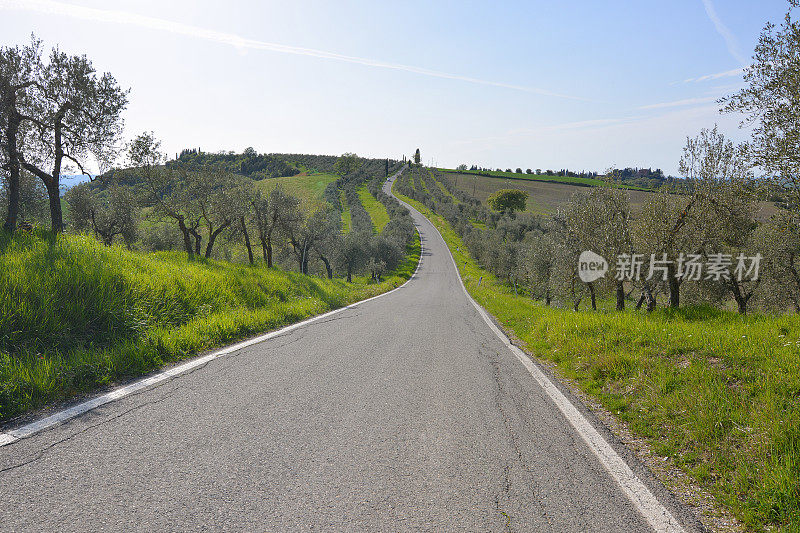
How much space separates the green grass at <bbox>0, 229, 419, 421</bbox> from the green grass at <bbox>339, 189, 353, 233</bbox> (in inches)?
2929

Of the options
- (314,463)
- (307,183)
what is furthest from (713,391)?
(307,183)

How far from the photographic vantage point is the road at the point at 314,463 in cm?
235

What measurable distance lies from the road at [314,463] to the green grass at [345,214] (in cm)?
7896

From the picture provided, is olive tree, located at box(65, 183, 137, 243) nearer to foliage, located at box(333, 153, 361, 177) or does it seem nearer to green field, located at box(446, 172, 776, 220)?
green field, located at box(446, 172, 776, 220)

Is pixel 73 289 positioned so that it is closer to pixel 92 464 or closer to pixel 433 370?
pixel 92 464

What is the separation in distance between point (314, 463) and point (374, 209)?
114799mm

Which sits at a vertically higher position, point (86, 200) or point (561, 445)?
point (86, 200)

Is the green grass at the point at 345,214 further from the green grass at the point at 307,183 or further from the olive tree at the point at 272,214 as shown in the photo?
the olive tree at the point at 272,214

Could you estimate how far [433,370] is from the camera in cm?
597

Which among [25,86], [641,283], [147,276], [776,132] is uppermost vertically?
[25,86]

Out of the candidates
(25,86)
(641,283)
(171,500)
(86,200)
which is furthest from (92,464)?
(86,200)

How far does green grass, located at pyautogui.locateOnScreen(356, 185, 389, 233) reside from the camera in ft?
319

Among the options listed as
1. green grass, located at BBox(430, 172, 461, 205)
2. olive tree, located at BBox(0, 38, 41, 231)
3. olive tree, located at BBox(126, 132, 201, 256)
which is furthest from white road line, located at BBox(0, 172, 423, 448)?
green grass, located at BBox(430, 172, 461, 205)

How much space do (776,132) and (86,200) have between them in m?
41.8
